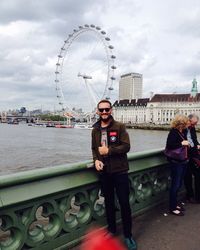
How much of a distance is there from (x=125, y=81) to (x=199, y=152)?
480 ft

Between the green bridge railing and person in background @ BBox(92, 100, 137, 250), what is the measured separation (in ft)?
0.59

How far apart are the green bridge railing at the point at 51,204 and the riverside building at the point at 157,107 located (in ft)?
451

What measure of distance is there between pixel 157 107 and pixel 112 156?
14671cm

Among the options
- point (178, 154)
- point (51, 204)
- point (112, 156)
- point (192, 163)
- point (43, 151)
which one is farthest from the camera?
point (43, 151)

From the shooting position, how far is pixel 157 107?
14800cm

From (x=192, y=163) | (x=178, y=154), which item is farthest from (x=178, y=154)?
(x=192, y=163)

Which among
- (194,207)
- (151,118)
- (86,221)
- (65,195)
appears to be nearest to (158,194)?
(194,207)

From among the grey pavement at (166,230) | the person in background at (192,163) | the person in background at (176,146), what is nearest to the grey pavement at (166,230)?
the grey pavement at (166,230)

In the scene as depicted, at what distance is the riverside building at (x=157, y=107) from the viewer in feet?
467

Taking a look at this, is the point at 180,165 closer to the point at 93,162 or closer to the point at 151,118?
the point at 93,162

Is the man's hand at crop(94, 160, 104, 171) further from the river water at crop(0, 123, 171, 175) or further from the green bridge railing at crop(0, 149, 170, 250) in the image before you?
the river water at crop(0, 123, 171, 175)

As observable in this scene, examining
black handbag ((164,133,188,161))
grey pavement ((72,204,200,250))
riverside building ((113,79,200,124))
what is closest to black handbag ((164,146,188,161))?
black handbag ((164,133,188,161))

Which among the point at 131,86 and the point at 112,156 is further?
the point at 131,86

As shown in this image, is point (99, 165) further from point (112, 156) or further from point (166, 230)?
point (166, 230)
